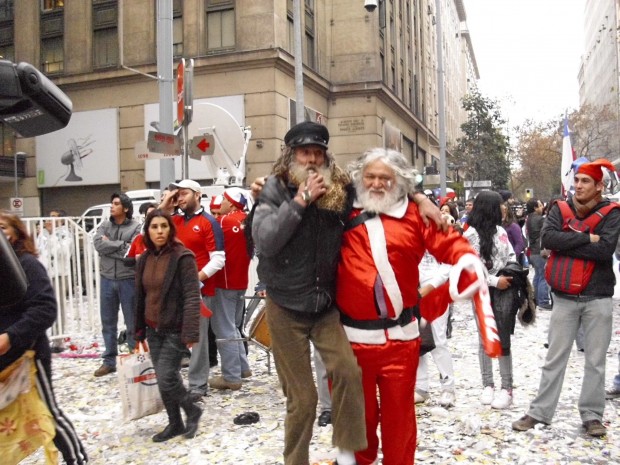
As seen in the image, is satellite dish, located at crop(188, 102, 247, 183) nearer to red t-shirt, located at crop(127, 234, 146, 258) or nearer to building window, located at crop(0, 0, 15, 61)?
red t-shirt, located at crop(127, 234, 146, 258)

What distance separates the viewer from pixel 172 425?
5.00m

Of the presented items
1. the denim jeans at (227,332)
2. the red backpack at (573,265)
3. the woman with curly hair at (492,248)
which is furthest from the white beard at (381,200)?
the denim jeans at (227,332)

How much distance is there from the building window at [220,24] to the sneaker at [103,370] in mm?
18054

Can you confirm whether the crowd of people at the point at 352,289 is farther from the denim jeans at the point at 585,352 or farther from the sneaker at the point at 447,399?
the sneaker at the point at 447,399

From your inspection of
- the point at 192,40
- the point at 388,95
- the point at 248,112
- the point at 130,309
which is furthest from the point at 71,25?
the point at 130,309

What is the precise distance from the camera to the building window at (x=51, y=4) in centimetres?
2604

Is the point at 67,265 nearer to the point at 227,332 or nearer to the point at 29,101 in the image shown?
the point at 227,332

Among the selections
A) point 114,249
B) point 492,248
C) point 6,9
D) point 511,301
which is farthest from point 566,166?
point 6,9

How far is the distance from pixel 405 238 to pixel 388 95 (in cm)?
2807

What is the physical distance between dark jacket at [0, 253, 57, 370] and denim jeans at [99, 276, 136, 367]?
339 cm

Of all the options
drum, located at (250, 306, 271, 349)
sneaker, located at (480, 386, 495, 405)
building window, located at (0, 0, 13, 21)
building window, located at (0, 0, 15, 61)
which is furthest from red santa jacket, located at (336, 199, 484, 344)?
building window, located at (0, 0, 13, 21)

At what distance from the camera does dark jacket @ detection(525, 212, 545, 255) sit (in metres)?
11.2

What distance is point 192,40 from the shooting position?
2350 centimetres

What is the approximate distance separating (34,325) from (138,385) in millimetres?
1648
